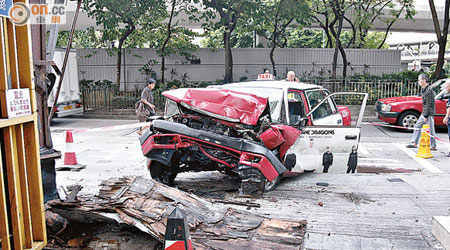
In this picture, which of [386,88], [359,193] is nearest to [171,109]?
[359,193]

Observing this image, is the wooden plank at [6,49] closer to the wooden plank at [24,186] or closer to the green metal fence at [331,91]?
the wooden plank at [24,186]

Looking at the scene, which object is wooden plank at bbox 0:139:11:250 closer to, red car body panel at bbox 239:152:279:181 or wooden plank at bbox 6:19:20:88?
wooden plank at bbox 6:19:20:88

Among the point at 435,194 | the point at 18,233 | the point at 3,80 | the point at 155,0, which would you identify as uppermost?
the point at 155,0

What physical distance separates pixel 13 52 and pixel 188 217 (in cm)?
258

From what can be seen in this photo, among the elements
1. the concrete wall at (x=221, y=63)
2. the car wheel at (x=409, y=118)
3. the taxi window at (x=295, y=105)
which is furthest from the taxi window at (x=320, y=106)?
the concrete wall at (x=221, y=63)

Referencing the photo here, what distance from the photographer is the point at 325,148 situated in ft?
23.9

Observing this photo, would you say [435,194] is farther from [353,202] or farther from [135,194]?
[135,194]

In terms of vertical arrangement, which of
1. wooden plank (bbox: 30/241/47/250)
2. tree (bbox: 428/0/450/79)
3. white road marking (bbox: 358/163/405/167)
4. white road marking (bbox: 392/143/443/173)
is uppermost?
tree (bbox: 428/0/450/79)

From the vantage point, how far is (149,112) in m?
11.2

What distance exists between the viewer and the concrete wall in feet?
74.0

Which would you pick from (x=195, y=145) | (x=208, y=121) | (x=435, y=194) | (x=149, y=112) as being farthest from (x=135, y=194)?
(x=149, y=112)

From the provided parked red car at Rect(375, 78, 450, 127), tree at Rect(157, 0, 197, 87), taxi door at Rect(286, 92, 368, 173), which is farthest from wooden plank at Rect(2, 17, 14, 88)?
tree at Rect(157, 0, 197, 87)

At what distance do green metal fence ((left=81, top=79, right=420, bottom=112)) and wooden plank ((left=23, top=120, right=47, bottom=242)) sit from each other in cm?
1473

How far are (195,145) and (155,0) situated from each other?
13.2 metres
